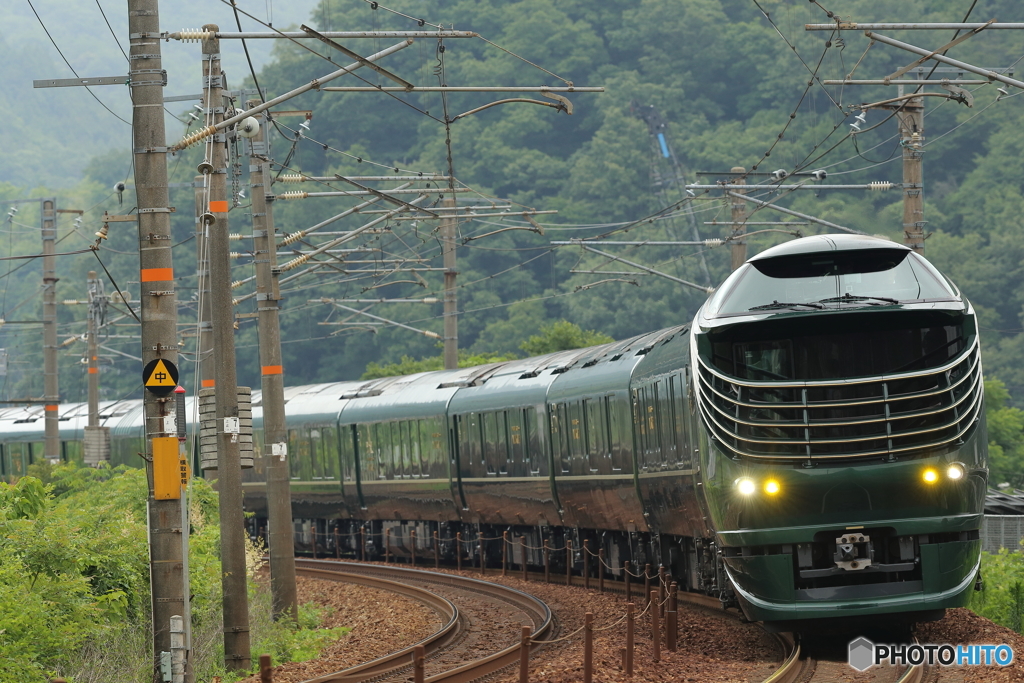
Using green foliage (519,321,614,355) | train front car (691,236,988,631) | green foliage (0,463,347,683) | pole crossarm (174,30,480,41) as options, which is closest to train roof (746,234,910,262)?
train front car (691,236,988,631)

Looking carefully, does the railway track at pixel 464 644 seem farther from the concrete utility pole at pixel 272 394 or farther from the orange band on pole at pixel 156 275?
the orange band on pole at pixel 156 275

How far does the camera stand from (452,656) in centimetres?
1691

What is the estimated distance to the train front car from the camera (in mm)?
11398

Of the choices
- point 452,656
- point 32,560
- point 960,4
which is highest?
point 960,4

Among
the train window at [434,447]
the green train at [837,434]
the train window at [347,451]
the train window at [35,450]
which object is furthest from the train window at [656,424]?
the train window at [35,450]

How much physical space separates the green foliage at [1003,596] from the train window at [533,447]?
8.13 meters

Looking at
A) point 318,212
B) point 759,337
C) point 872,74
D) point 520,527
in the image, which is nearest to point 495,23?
point 318,212

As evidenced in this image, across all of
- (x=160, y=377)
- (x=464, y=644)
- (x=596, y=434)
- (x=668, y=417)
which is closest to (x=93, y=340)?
(x=596, y=434)

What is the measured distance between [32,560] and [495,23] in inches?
2930

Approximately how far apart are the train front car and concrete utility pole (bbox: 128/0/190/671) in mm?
4553

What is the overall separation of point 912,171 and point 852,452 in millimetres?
10466

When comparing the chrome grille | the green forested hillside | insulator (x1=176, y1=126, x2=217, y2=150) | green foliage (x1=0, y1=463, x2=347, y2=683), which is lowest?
green foliage (x1=0, y1=463, x2=347, y2=683)

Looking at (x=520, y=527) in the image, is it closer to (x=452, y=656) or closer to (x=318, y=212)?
(x=452, y=656)

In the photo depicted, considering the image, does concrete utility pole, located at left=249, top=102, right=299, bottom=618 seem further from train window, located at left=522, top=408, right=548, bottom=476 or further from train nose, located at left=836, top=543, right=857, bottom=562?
train nose, located at left=836, top=543, right=857, bottom=562
